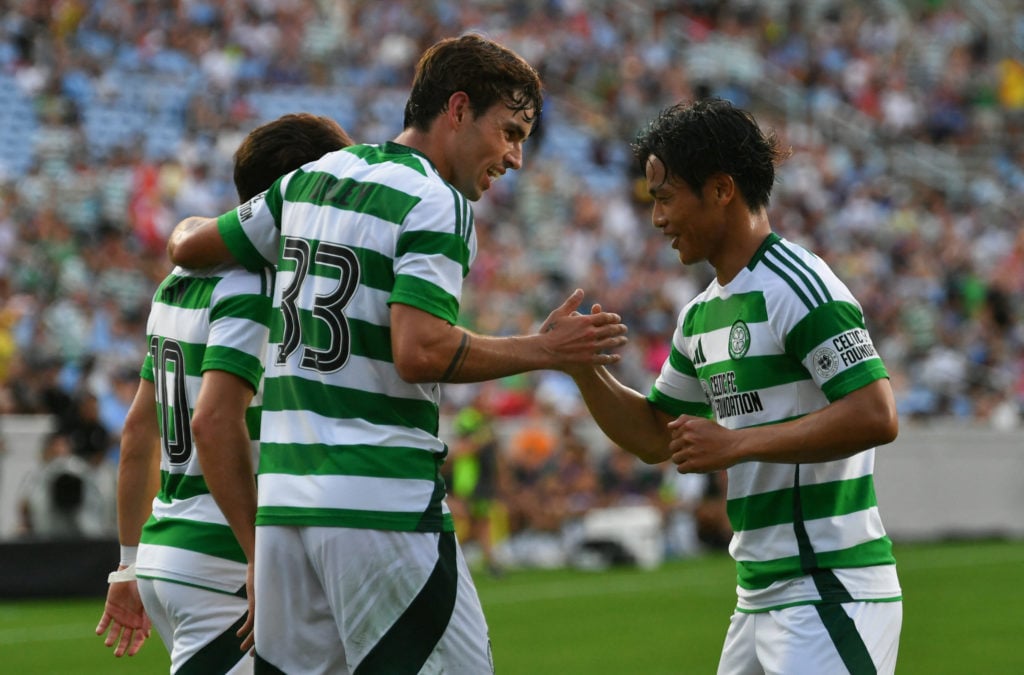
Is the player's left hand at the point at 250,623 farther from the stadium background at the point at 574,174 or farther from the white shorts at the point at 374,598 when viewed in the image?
the stadium background at the point at 574,174

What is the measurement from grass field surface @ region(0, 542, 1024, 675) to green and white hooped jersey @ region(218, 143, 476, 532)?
6190mm

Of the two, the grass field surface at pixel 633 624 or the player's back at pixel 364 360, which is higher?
the player's back at pixel 364 360

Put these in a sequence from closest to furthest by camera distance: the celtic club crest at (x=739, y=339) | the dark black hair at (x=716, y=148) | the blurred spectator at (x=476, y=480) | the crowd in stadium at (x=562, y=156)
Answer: the celtic club crest at (x=739, y=339) < the dark black hair at (x=716, y=148) < the blurred spectator at (x=476, y=480) < the crowd in stadium at (x=562, y=156)

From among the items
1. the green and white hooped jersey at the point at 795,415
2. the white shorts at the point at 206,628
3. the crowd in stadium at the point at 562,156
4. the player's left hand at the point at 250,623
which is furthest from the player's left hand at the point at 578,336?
the crowd in stadium at the point at 562,156

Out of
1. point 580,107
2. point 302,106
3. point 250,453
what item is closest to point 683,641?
point 250,453

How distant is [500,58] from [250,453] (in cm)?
124

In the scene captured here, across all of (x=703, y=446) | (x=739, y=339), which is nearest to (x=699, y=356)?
(x=739, y=339)

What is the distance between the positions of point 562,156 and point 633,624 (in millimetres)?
13240

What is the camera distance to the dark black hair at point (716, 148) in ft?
14.4

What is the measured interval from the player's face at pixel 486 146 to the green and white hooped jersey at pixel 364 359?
5.7 inches

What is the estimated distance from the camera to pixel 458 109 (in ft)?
13.3

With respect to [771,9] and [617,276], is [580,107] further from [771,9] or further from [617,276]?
[771,9]

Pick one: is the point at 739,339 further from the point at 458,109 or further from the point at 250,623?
the point at 250,623

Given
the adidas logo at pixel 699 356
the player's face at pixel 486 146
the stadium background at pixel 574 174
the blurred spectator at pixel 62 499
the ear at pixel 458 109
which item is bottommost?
the blurred spectator at pixel 62 499
